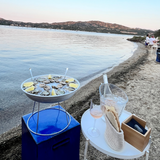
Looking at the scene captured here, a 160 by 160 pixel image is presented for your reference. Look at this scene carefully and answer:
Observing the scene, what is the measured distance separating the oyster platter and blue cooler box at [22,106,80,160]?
1.45 ft

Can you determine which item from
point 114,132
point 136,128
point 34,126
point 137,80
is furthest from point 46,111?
point 137,80

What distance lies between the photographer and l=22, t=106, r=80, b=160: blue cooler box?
139 centimetres

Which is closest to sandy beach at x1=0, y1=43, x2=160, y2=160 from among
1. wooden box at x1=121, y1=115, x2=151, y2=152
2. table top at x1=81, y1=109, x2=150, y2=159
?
table top at x1=81, y1=109, x2=150, y2=159

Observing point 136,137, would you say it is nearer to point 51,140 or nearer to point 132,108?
point 51,140

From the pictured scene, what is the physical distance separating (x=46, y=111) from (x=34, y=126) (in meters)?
0.39

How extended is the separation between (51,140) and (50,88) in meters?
0.58

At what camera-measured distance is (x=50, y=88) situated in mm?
1506

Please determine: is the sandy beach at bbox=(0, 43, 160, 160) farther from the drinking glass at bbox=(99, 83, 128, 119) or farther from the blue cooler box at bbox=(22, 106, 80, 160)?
the blue cooler box at bbox=(22, 106, 80, 160)

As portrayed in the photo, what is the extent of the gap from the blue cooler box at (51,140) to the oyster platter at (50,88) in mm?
442

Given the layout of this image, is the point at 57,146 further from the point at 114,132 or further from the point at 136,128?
the point at 136,128

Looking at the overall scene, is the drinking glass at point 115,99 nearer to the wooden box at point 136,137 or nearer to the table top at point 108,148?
the wooden box at point 136,137

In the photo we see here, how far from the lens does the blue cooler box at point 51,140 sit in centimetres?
139

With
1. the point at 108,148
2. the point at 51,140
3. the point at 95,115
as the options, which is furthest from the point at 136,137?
the point at 51,140

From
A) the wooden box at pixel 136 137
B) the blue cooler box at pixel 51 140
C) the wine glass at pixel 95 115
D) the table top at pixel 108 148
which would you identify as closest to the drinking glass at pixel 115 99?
the wine glass at pixel 95 115
